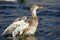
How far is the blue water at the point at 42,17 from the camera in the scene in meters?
12.7

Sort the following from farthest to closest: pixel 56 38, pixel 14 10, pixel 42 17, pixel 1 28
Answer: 1. pixel 14 10
2. pixel 42 17
3. pixel 1 28
4. pixel 56 38

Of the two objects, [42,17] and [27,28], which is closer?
[27,28]

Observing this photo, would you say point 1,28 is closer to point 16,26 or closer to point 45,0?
point 16,26

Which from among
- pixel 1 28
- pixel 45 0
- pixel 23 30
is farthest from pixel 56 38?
pixel 45 0

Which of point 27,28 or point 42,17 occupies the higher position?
point 42,17

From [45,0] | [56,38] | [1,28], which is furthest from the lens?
[45,0]

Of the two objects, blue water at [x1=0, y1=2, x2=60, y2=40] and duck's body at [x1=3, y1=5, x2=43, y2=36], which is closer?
duck's body at [x1=3, y1=5, x2=43, y2=36]

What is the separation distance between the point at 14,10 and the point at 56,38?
5388 mm

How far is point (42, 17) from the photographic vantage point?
15375 millimetres

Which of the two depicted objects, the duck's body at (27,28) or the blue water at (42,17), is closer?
the duck's body at (27,28)

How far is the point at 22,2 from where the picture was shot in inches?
796

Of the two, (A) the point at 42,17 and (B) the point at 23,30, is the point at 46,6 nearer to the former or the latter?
(A) the point at 42,17

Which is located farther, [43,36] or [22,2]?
[22,2]

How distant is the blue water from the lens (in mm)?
12695
